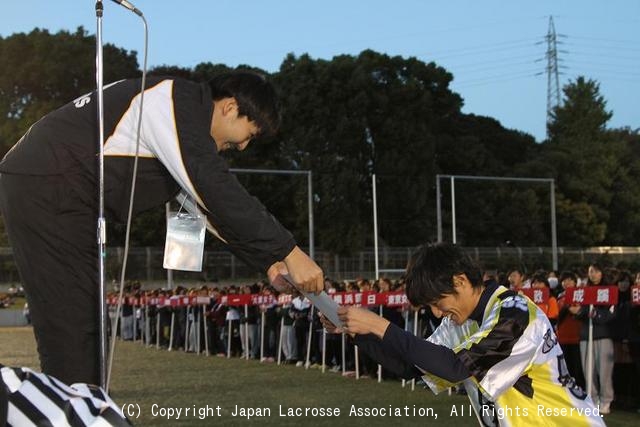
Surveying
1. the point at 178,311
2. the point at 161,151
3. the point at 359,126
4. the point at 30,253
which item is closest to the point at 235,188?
the point at 161,151

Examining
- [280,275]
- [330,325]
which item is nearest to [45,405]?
[280,275]

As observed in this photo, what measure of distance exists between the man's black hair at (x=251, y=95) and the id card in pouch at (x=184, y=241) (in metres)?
0.47

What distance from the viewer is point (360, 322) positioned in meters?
3.54

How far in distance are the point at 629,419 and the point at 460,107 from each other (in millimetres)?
47328

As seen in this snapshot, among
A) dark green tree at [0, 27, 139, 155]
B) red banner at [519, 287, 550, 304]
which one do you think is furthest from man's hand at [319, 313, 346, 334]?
dark green tree at [0, 27, 139, 155]

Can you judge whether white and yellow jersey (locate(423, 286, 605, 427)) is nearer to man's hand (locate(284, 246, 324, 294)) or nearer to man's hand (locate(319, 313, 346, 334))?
man's hand (locate(319, 313, 346, 334))

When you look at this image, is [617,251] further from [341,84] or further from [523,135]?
[341,84]

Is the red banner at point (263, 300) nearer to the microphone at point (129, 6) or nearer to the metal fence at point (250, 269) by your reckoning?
the microphone at point (129, 6)

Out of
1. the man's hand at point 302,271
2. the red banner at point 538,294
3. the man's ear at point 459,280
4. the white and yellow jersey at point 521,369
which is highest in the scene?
the man's hand at point 302,271

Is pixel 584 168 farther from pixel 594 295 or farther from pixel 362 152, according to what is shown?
pixel 594 295

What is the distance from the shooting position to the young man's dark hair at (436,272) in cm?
369

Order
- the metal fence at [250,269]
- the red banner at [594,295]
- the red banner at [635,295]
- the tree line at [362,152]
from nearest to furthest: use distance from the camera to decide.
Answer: the red banner at [635,295] < the red banner at [594,295] < the metal fence at [250,269] < the tree line at [362,152]

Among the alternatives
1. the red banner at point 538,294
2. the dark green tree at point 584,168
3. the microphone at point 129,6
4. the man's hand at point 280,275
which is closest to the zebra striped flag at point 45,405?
the man's hand at point 280,275

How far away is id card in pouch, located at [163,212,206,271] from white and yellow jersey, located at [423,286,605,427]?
43.1 inches
